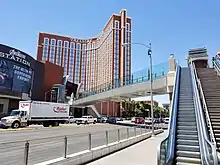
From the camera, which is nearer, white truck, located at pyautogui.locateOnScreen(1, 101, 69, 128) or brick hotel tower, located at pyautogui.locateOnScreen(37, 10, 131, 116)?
white truck, located at pyautogui.locateOnScreen(1, 101, 69, 128)

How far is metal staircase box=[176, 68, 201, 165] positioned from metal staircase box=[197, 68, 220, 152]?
87 cm

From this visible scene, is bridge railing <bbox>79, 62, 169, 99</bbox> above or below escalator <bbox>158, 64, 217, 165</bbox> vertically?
above

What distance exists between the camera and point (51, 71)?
8244 cm

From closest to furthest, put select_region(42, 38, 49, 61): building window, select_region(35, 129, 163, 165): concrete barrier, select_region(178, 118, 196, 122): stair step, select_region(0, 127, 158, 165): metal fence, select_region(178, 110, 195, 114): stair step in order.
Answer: select_region(0, 127, 158, 165): metal fence < select_region(35, 129, 163, 165): concrete barrier < select_region(178, 118, 196, 122): stair step < select_region(178, 110, 195, 114): stair step < select_region(42, 38, 49, 61): building window

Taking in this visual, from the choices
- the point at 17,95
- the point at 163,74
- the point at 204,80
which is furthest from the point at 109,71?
the point at 204,80

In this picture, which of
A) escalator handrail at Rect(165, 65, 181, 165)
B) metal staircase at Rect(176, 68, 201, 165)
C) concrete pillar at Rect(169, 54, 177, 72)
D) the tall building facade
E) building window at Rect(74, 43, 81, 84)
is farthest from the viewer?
building window at Rect(74, 43, 81, 84)

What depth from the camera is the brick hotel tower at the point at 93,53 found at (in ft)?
362

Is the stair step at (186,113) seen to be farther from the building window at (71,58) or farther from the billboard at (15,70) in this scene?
the building window at (71,58)

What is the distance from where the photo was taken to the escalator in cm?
770

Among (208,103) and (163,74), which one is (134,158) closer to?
(208,103)

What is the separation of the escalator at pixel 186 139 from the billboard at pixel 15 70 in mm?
47659

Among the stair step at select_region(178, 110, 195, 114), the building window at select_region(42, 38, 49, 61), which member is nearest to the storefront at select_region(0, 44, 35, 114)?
the stair step at select_region(178, 110, 195, 114)

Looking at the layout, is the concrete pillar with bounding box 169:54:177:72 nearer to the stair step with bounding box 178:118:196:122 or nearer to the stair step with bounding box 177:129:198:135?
the stair step with bounding box 178:118:196:122

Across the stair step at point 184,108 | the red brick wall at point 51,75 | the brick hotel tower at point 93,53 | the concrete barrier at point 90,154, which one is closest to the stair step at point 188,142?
the concrete barrier at point 90,154
